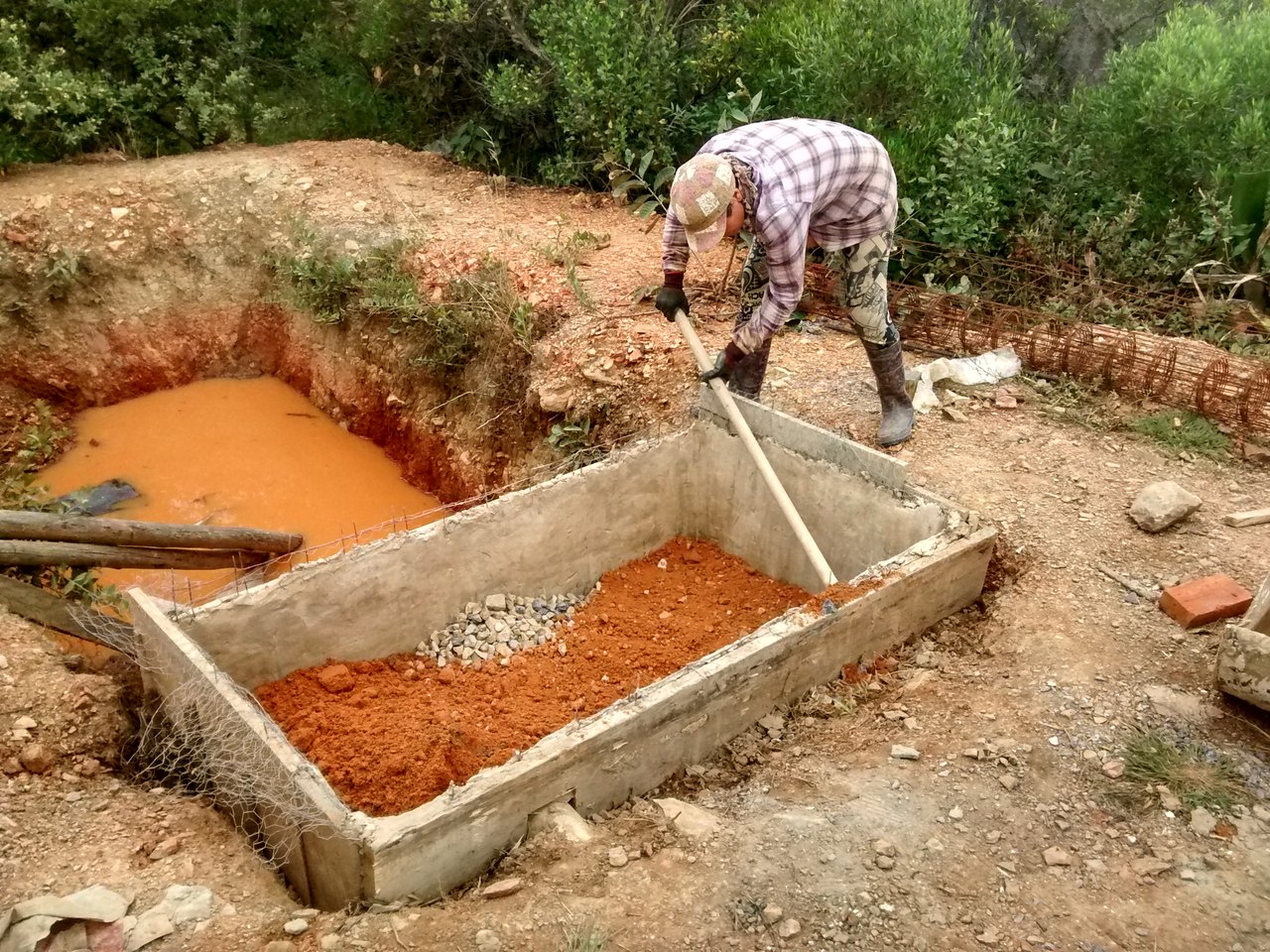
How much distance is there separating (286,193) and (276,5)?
7.75 feet

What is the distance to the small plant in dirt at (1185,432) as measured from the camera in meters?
4.53

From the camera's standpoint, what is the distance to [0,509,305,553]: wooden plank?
400 centimetres

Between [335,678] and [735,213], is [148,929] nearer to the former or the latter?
[335,678]

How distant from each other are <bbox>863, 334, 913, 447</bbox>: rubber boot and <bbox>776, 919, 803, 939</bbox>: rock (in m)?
2.54

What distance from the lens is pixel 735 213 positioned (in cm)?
355

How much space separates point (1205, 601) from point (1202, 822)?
40.8 inches

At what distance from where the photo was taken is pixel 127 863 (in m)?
2.62

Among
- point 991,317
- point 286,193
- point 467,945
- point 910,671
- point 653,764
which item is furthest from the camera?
point 286,193

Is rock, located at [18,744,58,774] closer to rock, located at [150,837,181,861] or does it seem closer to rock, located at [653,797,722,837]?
rock, located at [150,837,181,861]

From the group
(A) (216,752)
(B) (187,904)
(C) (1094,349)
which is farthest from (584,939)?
(C) (1094,349)

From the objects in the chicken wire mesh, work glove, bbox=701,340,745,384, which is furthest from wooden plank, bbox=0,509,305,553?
work glove, bbox=701,340,745,384

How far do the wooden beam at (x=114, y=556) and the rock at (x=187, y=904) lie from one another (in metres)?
2.06

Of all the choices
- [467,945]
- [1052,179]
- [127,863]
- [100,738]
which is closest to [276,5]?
[1052,179]

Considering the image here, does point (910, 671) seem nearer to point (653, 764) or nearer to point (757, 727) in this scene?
point (757, 727)
